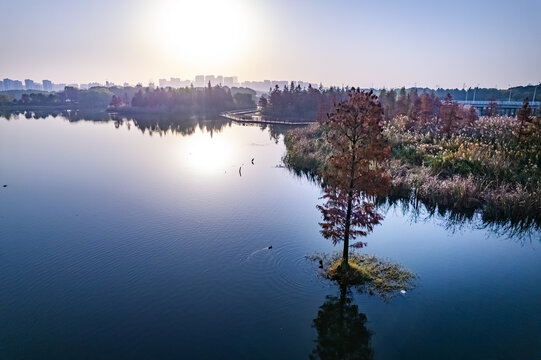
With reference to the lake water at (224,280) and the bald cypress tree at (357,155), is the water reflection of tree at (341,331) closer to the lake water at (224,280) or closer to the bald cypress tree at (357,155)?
the lake water at (224,280)

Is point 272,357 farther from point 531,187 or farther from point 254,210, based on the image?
point 531,187

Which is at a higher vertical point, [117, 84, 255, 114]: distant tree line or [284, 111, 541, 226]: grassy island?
[117, 84, 255, 114]: distant tree line

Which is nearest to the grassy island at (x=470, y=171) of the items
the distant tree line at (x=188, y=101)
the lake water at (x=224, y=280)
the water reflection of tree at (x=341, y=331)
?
the lake water at (x=224, y=280)

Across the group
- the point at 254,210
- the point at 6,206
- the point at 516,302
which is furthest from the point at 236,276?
the point at 6,206

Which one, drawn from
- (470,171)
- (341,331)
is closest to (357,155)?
(341,331)

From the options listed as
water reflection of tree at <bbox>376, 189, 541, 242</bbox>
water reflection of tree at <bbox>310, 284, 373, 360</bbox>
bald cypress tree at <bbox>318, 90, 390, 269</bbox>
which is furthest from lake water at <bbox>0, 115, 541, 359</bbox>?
bald cypress tree at <bbox>318, 90, 390, 269</bbox>

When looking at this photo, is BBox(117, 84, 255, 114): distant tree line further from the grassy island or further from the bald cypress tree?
the bald cypress tree

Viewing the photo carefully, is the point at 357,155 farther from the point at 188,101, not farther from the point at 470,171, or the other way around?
the point at 188,101
